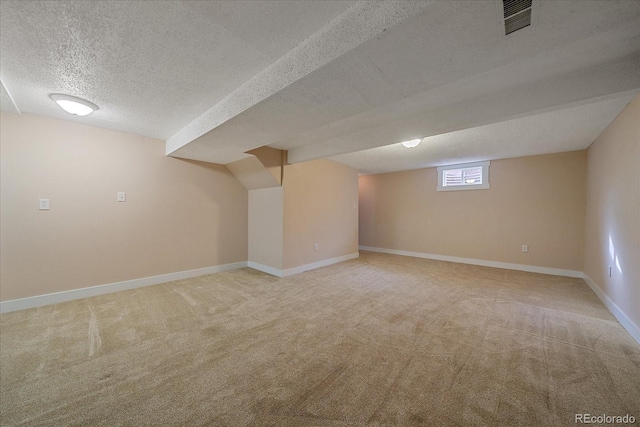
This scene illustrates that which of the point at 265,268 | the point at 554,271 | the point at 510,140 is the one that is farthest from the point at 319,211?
the point at 554,271

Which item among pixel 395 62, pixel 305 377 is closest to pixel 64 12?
pixel 395 62

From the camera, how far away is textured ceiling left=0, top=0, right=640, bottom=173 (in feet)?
3.80

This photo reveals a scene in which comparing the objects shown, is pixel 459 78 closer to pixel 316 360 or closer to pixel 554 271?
pixel 316 360

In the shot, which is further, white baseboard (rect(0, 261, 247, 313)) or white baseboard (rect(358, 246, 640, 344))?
white baseboard (rect(0, 261, 247, 313))

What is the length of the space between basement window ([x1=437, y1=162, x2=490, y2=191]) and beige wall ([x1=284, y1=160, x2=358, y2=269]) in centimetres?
210

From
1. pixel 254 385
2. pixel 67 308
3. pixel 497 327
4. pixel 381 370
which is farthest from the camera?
pixel 67 308

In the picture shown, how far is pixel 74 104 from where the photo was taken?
2.30 m

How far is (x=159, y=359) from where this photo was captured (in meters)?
1.82

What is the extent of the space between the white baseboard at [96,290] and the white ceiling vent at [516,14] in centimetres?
468

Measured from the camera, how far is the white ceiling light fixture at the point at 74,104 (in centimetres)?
222

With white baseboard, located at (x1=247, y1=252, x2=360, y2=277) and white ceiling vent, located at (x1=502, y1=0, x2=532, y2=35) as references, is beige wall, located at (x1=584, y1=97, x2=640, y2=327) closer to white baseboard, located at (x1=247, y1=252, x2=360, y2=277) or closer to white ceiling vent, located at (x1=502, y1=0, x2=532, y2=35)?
white ceiling vent, located at (x1=502, y1=0, x2=532, y2=35)

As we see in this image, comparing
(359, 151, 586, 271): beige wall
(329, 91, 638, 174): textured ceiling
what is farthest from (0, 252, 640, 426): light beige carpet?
(329, 91, 638, 174): textured ceiling

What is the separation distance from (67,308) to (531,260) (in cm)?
738

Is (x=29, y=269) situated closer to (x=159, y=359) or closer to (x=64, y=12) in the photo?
(x=159, y=359)
